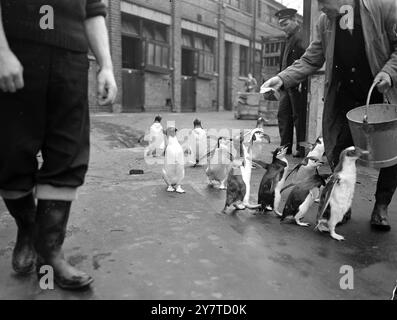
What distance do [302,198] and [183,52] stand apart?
19058 millimetres

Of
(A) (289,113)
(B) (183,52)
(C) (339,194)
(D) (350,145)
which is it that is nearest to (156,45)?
(B) (183,52)

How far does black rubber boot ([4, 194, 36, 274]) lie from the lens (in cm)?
207

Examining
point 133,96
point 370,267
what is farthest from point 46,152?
point 133,96

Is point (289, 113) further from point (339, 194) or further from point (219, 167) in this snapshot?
point (339, 194)

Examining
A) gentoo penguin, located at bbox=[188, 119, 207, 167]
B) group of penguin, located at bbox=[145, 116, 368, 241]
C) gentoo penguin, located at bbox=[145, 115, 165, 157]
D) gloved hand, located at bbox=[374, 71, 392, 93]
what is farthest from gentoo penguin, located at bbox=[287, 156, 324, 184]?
gentoo penguin, located at bbox=[145, 115, 165, 157]

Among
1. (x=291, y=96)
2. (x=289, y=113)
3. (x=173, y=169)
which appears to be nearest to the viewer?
(x=173, y=169)

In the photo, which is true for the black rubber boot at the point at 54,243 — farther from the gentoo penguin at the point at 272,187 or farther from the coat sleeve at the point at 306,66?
the coat sleeve at the point at 306,66

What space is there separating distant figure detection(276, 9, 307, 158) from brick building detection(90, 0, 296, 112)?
8.66 meters

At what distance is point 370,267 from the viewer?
7.82 ft

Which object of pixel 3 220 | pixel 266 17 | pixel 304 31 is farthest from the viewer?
pixel 266 17

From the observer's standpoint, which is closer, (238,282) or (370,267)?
(238,282)

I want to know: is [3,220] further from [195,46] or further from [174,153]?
[195,46]

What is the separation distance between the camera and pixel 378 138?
8.95 ft

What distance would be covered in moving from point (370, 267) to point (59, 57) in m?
2.01
